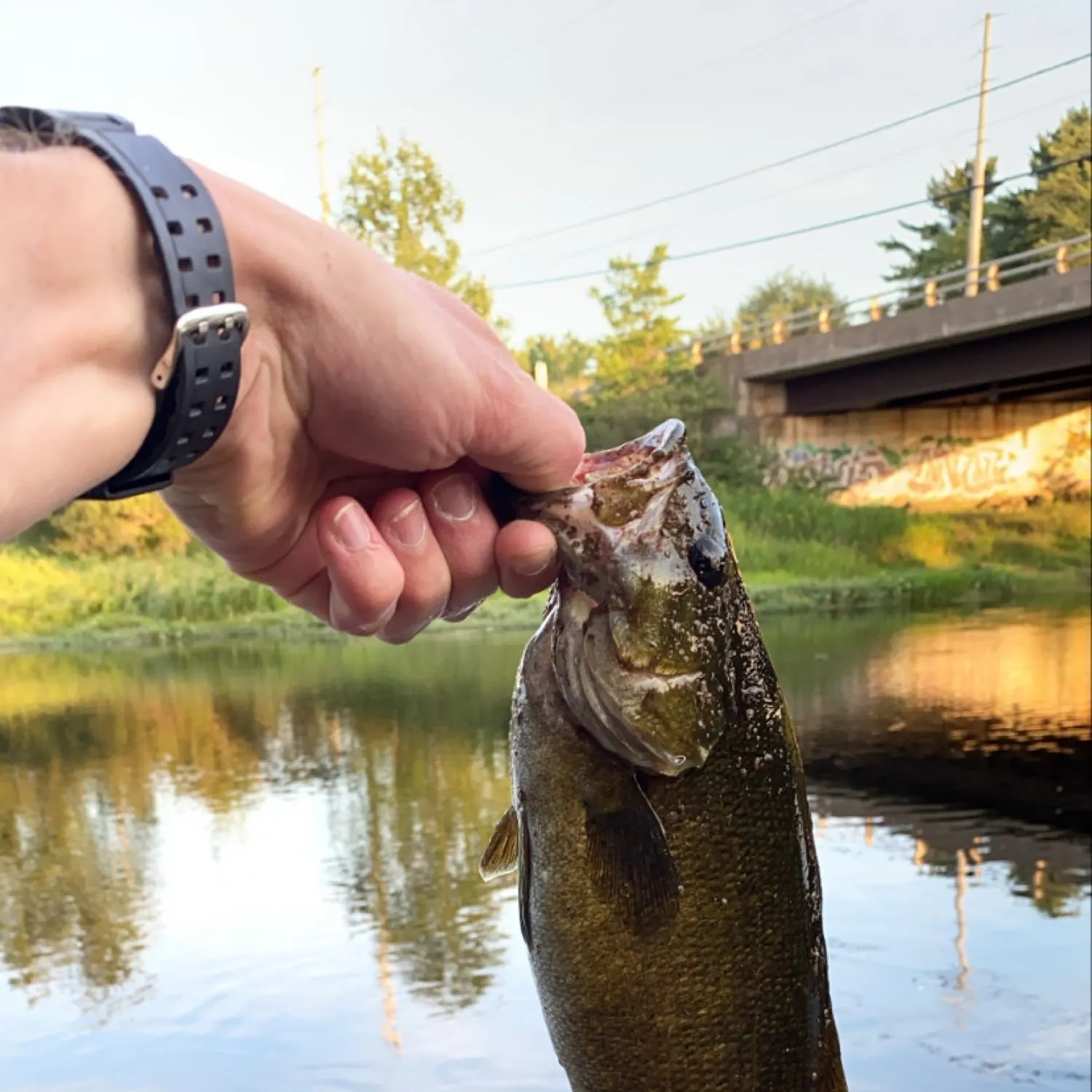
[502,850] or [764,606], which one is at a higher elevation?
[502,850]

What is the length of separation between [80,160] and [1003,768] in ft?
20.6

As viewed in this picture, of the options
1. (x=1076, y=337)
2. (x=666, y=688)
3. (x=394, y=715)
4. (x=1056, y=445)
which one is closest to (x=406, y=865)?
(x=394, y=715)

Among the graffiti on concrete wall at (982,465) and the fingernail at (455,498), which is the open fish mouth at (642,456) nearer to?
the fingernail at (455,498)

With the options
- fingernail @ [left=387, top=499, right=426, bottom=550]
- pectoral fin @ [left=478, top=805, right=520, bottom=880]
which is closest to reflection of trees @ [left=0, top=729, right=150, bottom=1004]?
pectoral fin @ [left=478, top=805, right=520, bottom=880]

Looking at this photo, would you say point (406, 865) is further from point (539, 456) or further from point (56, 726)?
point (539, 456)

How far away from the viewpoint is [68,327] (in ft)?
2.75

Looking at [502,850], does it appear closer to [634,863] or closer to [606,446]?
[634,863]

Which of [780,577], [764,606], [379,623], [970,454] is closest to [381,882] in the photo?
[379,623]

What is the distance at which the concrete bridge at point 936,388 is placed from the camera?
13648 mm

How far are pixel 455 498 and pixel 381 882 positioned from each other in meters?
3.29

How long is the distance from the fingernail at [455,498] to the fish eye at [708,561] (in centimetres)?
27

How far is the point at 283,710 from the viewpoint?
6602 millimetres

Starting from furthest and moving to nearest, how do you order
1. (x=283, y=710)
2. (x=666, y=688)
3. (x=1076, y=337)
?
(x=1076, y=337) → (x=283, y=710) → (x=666, y=688)

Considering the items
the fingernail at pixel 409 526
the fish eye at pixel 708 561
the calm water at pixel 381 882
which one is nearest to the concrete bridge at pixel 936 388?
the calm water at pixel 381 882
